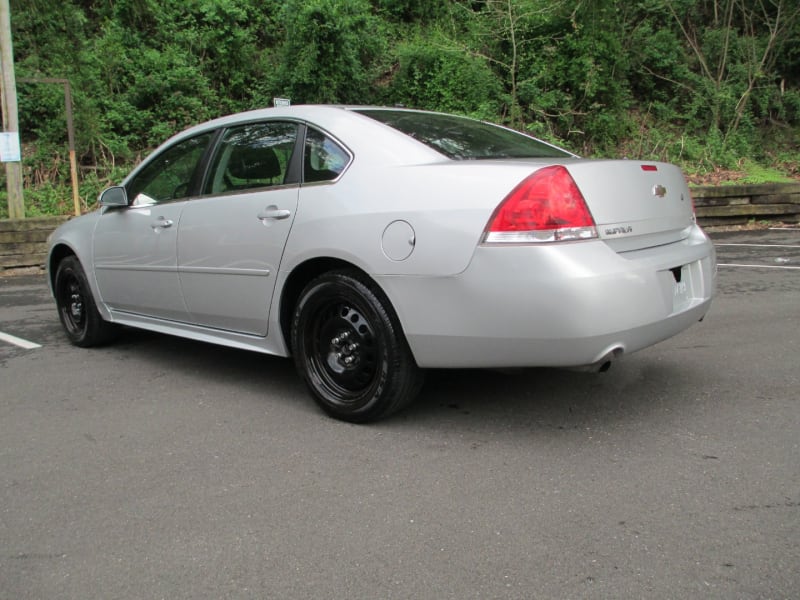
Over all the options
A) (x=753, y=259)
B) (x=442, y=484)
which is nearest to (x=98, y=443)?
(x=442, y=484)

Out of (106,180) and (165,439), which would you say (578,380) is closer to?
(165,439)

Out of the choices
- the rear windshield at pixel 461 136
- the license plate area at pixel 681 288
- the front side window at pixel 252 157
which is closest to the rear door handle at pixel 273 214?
the front side window at pixel 252 157

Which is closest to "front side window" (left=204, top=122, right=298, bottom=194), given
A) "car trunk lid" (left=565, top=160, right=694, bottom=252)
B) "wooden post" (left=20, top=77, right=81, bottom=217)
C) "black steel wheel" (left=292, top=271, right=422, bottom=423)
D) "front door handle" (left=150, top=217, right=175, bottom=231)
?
"front door handle" (left=150, top=217, right=175, bottom=231)

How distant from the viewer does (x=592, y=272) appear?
2980 mm

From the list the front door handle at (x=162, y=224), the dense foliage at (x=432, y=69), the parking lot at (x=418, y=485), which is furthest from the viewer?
the dense foliage at (x=432, y=69)

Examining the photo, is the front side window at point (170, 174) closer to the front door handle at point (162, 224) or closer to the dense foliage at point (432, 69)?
the front door handle at point (162, 224)

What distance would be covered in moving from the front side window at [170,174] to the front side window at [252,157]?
0.22m

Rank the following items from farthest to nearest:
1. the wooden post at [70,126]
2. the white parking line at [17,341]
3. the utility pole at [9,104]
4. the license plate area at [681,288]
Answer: the wooden post at [70,126]
the utility pole at [9,104]
the white parking line at [17,341]
the license plate area at [681,288]

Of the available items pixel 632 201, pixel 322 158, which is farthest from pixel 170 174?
pixel 632 201

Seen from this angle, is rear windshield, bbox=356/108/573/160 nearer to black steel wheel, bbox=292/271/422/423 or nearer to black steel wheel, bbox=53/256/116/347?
black steel wheel, bbox=292/271/422/423

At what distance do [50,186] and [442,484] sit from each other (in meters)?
11.1

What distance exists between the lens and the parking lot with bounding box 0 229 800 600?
2281 millimetres

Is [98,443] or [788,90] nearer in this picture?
[98,443]

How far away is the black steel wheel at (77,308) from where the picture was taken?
17.3 feet
